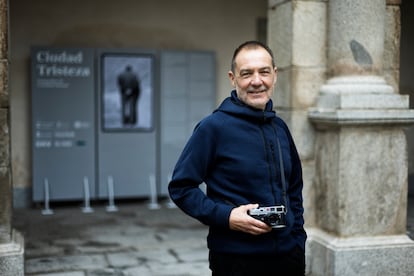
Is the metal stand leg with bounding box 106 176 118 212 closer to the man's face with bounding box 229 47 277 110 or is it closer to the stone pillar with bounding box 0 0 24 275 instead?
the stone pillar with bounding box 0 0 24 275

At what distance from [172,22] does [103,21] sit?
102cm

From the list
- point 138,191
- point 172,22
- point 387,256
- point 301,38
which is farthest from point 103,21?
point 387,256

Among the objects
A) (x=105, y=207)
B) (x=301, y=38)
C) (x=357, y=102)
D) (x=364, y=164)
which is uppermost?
(x=301, y=38)

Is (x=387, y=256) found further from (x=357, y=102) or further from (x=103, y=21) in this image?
(x=103, y=21)

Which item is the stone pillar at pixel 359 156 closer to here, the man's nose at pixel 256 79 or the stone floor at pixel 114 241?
the stone floor at pixel 114 241

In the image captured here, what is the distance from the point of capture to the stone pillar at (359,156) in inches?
180

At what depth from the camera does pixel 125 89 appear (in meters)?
8.38

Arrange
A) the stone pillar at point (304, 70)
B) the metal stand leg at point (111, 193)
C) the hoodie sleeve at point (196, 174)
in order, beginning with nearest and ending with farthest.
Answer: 1. the hoodie sleeve at point (196, 174)
2. the stone pillar at point (304, 70)
3. the metal stand leg at point (111, 193)

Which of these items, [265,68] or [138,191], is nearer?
[265,68]

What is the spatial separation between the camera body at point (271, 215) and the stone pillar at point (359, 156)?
2.26 meters

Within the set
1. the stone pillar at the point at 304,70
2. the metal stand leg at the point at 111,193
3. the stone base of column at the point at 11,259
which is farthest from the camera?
the metal stand leg at the point at 111,193

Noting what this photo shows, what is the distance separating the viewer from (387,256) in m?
4.66

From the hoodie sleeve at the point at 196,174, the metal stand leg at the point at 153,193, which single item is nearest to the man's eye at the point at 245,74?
the hoodie sleeve at the point at 196,174

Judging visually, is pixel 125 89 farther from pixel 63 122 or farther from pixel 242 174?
pixel 242 174
